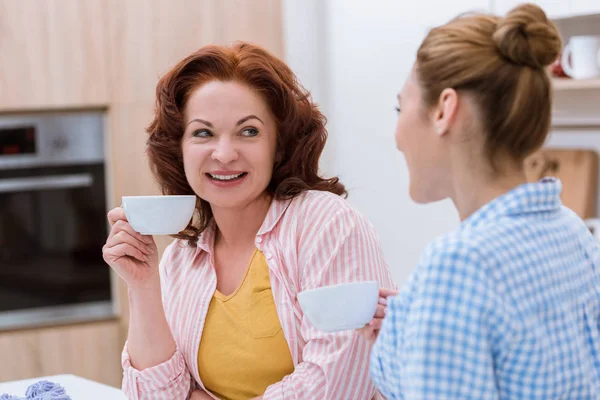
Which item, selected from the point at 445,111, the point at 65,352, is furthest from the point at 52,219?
the point at 445,111

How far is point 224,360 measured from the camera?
1535 mm

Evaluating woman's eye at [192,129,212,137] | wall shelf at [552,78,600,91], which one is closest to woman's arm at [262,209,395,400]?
woman's eye at [192,129,212,137]

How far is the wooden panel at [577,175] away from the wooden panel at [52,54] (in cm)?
164

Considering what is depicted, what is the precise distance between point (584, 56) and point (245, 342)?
4.89 ft

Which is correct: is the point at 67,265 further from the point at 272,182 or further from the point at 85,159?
the point at 272,182

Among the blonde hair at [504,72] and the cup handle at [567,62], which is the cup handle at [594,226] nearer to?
the cup handle at [567,62]

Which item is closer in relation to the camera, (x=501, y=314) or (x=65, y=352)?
(x=501, y=314)

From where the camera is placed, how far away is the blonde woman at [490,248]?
2.94ft

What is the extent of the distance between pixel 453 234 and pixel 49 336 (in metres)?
2.41

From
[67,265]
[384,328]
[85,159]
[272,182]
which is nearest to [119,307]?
[67,265]

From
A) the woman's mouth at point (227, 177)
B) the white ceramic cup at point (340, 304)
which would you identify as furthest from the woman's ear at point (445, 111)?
the woman's mouth at point (227, 177)

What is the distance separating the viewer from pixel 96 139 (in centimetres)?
316

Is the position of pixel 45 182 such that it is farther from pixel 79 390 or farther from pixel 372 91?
pixel 79 390

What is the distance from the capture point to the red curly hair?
158 centimetres
